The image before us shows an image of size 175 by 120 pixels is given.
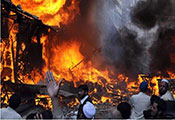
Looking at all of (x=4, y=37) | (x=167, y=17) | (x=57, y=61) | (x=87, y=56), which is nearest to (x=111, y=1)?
(x=167, y=17)

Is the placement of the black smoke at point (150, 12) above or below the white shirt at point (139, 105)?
above

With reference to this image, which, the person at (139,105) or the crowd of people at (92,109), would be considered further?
the person at (139,105)

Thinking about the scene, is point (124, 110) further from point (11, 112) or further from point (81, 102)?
point (11, 112)

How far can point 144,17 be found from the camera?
17719 mm

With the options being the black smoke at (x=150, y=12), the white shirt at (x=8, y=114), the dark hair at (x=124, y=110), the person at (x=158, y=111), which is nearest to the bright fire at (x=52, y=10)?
the black smoke at (x=150, y=12)

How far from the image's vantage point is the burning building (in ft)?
28.6

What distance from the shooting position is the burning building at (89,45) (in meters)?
8.70

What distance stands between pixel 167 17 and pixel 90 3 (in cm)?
724

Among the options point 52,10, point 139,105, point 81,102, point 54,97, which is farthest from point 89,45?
point 81,102

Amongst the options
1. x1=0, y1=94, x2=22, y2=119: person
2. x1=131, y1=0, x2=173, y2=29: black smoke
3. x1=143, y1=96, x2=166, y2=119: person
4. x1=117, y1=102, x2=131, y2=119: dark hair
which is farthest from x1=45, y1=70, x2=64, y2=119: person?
x1=131, y1=0, x2=173, y2=29: black smoke

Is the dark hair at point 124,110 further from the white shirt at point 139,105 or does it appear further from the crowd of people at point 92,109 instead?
the white shirt at point 139,105

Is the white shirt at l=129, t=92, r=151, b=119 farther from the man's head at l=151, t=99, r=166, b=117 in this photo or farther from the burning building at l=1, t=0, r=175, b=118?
the burning building at l=1, t=0, r=175, b=118

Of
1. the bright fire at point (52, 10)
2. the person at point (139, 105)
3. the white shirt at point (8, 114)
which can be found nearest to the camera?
the white shirt at point (8, 114)

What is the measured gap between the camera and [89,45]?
16094 mm
